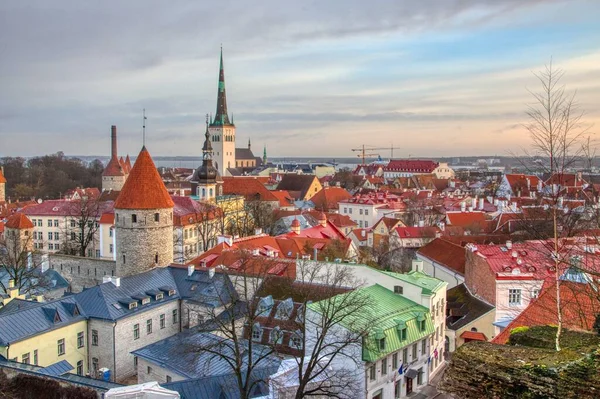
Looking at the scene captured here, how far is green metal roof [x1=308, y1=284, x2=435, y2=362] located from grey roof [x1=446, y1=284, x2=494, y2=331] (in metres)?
3.86

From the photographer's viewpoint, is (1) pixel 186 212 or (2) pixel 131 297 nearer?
(2) pixel 131 297

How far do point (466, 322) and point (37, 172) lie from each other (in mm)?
93960

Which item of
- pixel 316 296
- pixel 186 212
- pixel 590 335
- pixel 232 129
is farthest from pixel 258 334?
pixel 232 129

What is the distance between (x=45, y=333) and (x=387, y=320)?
42.1 feet

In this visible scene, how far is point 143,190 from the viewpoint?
29969mm

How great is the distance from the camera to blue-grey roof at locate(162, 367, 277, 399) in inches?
640

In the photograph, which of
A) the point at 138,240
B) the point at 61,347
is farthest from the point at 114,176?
the point at 61,347

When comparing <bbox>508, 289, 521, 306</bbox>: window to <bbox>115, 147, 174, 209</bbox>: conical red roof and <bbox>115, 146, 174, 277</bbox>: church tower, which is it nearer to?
<bbox>115, 146, 174, 277</bbox>: church tower

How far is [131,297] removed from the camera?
2494 cm

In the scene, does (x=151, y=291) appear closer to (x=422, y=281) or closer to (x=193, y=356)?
(x=193, y=356)

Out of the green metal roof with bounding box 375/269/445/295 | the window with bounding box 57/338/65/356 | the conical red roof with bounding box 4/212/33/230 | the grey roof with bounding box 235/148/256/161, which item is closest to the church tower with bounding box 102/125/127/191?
the conical red roof with bounding box 4/212/33/230

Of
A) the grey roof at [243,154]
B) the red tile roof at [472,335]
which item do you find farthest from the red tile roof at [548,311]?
the grey roof at [243,154]

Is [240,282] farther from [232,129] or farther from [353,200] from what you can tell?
[232,129]

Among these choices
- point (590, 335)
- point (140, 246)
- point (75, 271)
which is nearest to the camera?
point (590, 335)
